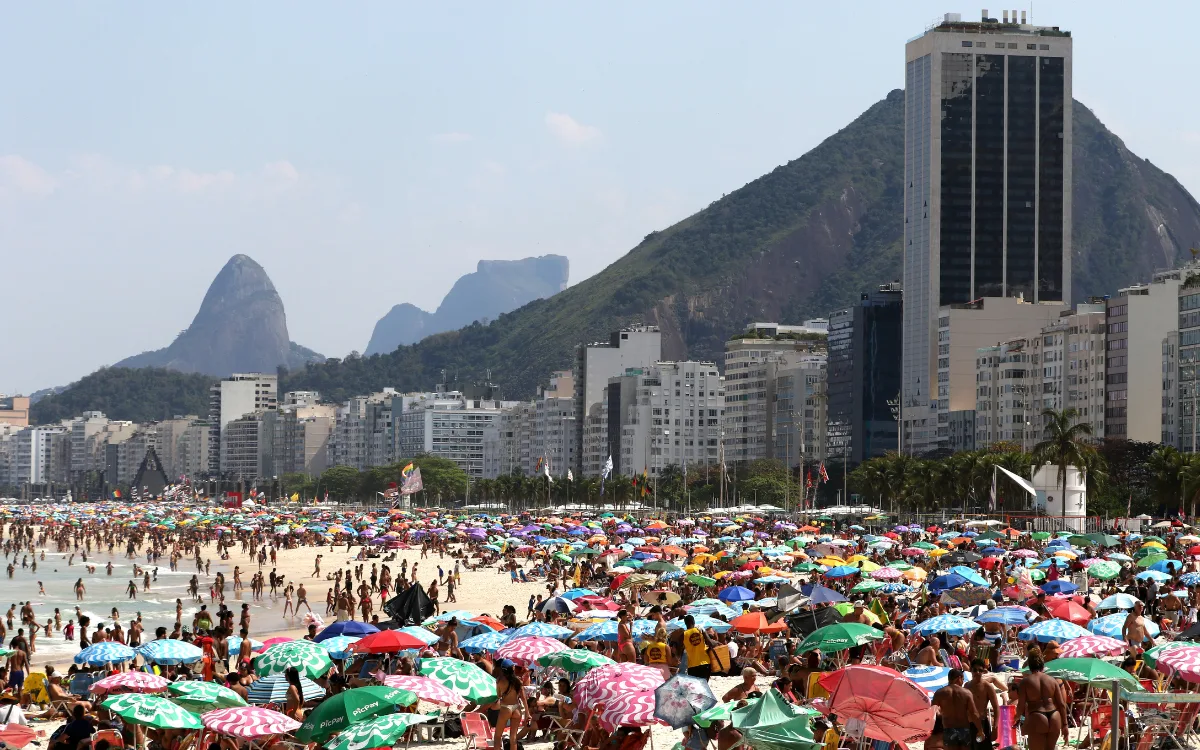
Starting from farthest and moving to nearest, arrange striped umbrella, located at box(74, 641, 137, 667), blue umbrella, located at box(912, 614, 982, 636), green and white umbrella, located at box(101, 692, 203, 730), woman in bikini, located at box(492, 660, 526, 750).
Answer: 1. striped umbrella, located at box(74, 641, 137, 667)
2. blue umbrella, located at box(912, 614, 982, 636)
3. woman in bikini, located at box(492, 660, 526, 750)
4. green and white umbrella, located at box(101, 692, 203, 730)

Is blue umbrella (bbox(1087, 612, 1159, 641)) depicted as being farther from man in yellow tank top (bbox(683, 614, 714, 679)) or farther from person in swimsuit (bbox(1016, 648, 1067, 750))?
person in swimsuit (bbox(1016, 648, 1067, 750))

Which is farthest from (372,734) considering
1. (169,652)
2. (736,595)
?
(736,595)

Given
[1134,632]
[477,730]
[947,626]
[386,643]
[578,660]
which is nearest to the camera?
[477,730]

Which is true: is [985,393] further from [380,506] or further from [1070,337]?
[380,506]

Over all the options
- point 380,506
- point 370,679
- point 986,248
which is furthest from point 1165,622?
point 380,506

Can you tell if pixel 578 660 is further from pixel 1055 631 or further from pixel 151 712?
pixel 1055 631

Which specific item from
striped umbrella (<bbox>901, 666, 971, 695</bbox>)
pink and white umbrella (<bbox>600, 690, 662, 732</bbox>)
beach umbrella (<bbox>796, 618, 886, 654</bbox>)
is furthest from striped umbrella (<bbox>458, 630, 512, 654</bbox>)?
striped umbrella (<bbox>901, 666, 971, 695</bbox>)
